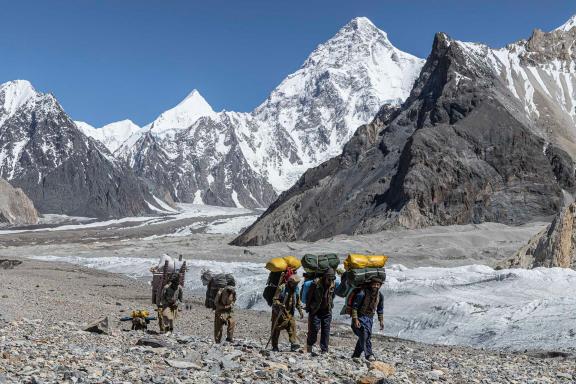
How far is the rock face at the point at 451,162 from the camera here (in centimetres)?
7575

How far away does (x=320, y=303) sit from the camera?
12.9 m

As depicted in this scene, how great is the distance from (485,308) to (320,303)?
10352 millimetres

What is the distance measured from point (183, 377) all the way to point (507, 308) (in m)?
14.3

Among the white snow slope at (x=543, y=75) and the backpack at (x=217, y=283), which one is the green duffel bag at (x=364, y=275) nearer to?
the backpack at (x=217, y=283)

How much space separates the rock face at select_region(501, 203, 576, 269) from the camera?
29.9m

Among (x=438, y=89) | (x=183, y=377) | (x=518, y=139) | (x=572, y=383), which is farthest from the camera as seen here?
(x=438, y=89)

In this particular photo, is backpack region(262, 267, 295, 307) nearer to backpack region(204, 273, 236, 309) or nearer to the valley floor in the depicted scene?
the valley floor

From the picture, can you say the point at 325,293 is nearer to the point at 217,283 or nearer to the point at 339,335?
the point at 217,283

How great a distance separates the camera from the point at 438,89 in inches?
3816

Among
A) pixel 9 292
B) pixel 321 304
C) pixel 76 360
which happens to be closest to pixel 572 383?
pixel 321 304

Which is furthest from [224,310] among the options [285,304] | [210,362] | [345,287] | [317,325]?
[210,362]

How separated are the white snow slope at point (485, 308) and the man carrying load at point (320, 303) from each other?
24.2 ft

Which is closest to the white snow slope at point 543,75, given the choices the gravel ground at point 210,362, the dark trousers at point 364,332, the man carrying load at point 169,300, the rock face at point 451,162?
the rock face at point 451,162

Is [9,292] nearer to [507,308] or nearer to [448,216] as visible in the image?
[507,308]
